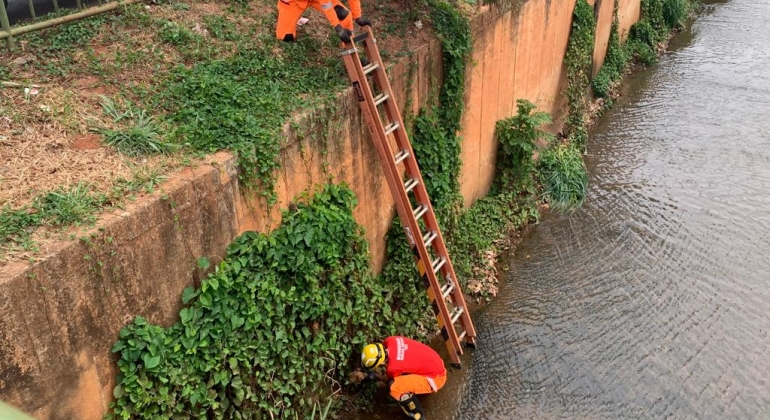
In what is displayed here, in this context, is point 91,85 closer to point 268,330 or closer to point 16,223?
point 16,223

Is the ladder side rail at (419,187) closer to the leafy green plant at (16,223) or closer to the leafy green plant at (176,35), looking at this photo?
the leafy green plant at (176,35)

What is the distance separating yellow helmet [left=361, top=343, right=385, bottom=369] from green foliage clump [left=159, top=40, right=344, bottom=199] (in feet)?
5.63

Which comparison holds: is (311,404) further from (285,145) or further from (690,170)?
(690,170)

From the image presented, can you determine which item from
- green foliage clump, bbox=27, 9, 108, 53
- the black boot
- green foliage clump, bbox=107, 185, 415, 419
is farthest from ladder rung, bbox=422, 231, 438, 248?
green foliage clump, bbox=27, 9, 108, 53

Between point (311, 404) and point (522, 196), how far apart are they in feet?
17.5

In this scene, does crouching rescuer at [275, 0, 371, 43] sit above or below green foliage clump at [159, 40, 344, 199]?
above

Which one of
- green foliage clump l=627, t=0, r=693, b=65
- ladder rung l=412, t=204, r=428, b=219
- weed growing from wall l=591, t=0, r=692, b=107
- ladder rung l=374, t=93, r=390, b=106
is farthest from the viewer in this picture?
green foliage clump l=627, t=0, r=693, b=65

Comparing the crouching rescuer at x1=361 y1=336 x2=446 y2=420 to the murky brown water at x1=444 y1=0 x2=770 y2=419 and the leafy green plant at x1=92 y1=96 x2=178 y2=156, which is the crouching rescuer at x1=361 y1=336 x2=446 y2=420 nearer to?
the murky brown water at x1=444 y1=0 x2=770 y2=419

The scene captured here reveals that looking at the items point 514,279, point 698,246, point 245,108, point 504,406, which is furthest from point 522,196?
point 245,108

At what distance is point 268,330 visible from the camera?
215 inches

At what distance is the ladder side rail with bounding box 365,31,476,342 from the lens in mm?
6551

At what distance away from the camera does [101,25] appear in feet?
21.8

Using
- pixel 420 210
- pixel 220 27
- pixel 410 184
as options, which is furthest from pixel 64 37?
pixel 420 210

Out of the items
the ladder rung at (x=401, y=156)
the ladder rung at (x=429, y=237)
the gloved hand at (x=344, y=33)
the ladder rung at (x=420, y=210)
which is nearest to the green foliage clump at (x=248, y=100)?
the gloved hand at (x=344, y=33)
